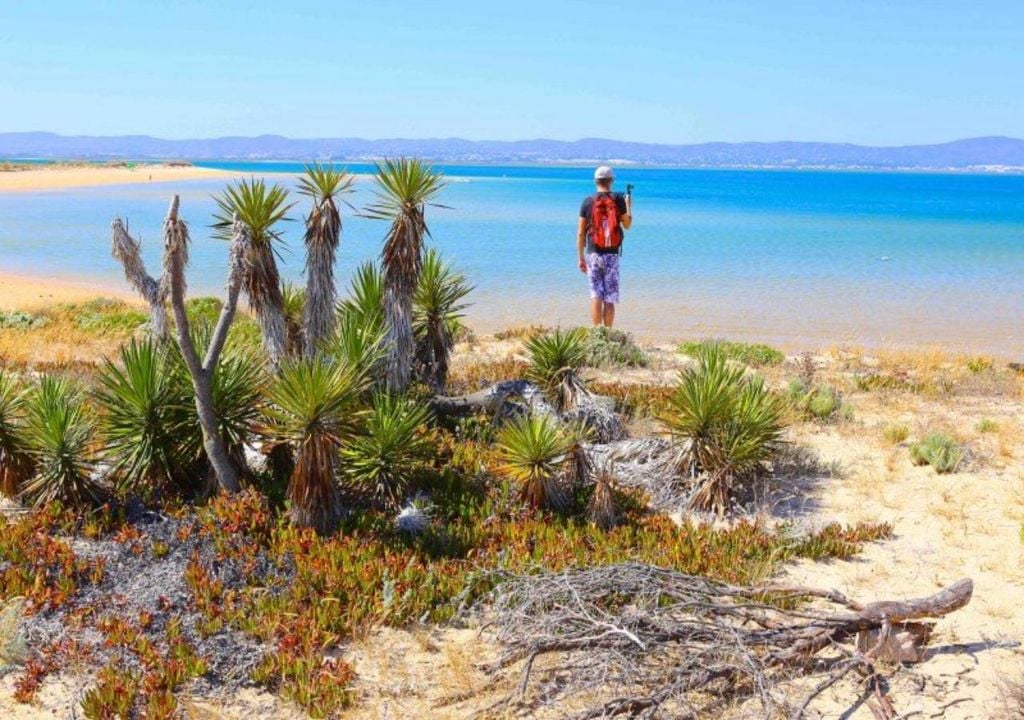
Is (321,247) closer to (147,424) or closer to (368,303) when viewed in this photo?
(368,303)

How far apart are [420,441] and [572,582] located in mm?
2257

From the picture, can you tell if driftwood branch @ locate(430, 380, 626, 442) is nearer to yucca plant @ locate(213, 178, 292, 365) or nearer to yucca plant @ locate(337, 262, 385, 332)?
yucca plant @ locate(337, 262, 385, 332)

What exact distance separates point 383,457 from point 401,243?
197 cm

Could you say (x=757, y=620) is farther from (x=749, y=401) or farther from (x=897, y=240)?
(x=897, y=240)

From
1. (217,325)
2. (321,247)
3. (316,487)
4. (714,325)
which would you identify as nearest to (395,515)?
(316,487)

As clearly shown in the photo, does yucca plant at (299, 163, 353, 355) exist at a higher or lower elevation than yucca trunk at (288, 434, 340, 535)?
higher

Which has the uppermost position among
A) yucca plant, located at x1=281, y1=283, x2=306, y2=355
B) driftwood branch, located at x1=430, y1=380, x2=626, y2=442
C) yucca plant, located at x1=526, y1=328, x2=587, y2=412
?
yucca plant, located at x1=281, y1=283, x2=306, y2=355

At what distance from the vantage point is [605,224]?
1248cm

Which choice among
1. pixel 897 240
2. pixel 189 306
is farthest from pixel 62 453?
pixel 897 240

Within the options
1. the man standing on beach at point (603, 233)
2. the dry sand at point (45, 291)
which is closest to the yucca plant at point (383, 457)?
the man standing on beach at point (603, 233)

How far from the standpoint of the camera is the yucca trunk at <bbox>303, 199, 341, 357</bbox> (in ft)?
26.5

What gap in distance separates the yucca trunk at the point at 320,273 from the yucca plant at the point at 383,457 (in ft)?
3.72

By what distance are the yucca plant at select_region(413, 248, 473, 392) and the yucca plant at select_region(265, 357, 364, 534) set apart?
2.53m

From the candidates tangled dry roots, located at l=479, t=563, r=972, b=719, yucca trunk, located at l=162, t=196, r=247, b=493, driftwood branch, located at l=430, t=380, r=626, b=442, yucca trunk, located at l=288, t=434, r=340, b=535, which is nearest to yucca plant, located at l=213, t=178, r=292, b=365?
yucca trunk, located at l=162, t=196, r=247, b=493
